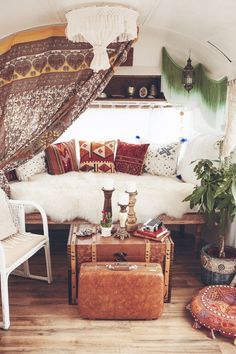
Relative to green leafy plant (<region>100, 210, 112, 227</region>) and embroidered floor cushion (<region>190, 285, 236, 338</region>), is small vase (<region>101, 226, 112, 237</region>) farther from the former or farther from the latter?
embroidered floor cushion (<region>190, 285, 236, 338</region>)

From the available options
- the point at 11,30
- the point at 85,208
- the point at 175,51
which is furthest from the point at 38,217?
the point at 175,51

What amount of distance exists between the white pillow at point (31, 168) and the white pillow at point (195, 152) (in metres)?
1.52

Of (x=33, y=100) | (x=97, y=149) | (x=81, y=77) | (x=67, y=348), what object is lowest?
(x=67, y=348)

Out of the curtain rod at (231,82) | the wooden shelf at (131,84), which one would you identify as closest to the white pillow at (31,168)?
the wooden shelf at (131,84)

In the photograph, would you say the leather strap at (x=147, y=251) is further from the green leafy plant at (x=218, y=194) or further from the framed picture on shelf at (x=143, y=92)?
the framed picture on shelf at (x=143, y=92)

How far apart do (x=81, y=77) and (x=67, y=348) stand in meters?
2.22

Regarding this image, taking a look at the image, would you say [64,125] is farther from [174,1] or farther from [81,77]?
[174,1]

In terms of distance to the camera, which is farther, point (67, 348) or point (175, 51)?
point (175, 51)

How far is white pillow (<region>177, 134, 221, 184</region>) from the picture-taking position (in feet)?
12.2

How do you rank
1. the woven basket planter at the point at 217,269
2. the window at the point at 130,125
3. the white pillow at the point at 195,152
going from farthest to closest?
1. the window at the point at 130,125
2. the white pillow at the point at 195,152
3. the woven basket planter at the point at 217,269

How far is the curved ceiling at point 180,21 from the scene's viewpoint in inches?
107

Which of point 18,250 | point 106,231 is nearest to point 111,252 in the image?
point 106,231

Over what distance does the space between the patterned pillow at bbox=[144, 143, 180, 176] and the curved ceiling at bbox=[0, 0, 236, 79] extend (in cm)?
92

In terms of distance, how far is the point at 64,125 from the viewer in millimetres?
3375
